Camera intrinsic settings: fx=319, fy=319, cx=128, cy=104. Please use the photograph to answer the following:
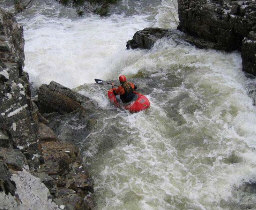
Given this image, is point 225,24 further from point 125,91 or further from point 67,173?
point 67,173

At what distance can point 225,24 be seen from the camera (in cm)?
1021

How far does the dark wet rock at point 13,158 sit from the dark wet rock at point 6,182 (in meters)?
0.37

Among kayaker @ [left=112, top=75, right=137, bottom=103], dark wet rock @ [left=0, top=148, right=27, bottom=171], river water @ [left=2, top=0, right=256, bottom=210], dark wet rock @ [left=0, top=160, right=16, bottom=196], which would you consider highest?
dark wet rock @ [left=0, top=160, right=16, bottom=196]

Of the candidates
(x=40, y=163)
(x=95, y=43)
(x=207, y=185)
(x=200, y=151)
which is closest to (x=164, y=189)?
(x=207, y=185)

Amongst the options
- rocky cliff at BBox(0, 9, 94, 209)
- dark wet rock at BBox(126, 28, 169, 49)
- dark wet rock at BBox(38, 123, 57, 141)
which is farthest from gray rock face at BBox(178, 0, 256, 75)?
dark wet rock at BBox(38, 123, 57, 141)

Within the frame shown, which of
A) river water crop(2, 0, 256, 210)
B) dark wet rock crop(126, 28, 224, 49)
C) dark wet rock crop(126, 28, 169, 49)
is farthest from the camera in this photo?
dark wet rock crop(126, 28, 169, 49)

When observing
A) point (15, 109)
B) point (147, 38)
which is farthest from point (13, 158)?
point (147, 38)

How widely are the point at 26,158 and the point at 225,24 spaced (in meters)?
7.90

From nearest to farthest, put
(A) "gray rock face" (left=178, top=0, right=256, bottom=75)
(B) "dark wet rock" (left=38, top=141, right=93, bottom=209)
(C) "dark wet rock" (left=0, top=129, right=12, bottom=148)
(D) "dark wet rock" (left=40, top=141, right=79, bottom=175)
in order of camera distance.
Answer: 1. (C) "dark wet rock" (left=0, top=129, right=12, bottom=148)
2. (B) "dark wet rock" (left=38, top=141, right=93, bottom=209)
3. (D) "dark wet rock" (left=40, top=141, right=79, bottom=175)
4. (A) "gray rock face" (left=178, top=0, right=256, bottom=75)

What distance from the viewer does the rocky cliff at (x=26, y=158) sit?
370 centimetres

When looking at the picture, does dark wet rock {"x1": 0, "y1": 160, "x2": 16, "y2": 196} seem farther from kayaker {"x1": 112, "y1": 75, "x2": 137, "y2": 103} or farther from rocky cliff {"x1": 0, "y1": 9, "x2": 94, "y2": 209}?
kayaker {"x1": 112, "y1": 75, "x2": 137, "y2": 103}

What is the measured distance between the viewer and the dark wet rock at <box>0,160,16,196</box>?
10.8ft

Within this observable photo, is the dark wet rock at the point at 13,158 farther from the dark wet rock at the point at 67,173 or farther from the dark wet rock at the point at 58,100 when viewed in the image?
the dark wet rock at the point at 58,100

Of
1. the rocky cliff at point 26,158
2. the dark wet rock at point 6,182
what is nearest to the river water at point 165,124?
the rocky cliff at point 26,158
